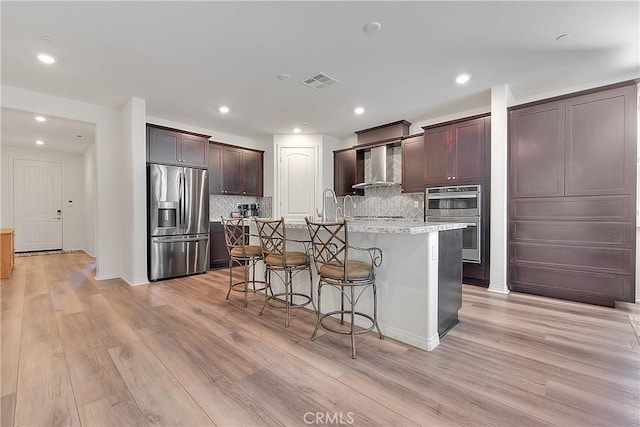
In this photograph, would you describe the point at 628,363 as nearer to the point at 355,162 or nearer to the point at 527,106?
the point at 527,106

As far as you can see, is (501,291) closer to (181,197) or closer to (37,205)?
(181,197)

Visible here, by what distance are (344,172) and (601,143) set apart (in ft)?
12.8

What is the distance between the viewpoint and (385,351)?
2113 mm

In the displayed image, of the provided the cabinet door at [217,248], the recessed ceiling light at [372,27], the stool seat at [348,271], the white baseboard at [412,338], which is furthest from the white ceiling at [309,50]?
the white baseboard at [412,338]

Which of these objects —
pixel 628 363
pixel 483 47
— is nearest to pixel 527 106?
pixel 483 47

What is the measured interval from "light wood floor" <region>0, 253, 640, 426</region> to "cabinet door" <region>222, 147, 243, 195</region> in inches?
122

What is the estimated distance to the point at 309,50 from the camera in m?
2.81

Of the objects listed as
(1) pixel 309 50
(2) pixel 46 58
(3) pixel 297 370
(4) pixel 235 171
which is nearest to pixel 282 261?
(3) pixel 297 370

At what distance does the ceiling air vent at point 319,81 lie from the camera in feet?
11.1

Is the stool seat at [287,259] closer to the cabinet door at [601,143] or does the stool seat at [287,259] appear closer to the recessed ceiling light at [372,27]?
the recessed ceiling light at [372,27]

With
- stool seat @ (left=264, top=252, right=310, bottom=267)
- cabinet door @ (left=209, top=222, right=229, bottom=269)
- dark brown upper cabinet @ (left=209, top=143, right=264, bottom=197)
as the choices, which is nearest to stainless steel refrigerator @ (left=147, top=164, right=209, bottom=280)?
cabinet door @ (left=209, top=222, right=229, bottom=269)

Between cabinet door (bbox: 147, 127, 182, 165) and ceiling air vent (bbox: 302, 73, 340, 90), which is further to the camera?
cabinet door (bbox: 147, 127, 182, 165)

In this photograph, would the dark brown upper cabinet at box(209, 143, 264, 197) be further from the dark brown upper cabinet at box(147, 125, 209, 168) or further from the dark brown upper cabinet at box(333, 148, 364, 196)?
the dark brown upper cabinet at box(333, 148, 364, 196)

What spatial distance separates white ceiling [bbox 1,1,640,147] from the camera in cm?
225
